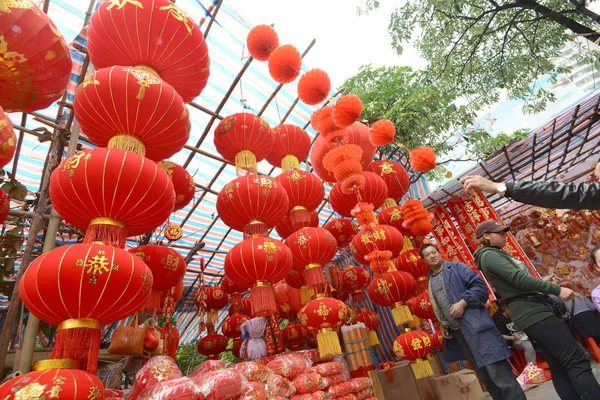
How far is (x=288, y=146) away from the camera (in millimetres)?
4621

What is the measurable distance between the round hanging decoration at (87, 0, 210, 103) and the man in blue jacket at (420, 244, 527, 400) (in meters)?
2.83

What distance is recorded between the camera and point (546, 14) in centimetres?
392

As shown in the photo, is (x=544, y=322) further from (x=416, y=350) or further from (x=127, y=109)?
(x=127, y=109)

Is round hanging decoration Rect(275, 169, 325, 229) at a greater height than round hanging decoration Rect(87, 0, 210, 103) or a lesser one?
lesser

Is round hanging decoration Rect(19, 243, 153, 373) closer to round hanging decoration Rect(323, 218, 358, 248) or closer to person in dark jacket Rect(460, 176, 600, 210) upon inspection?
person in dark jacket Rect(460, 176, 600, 210)

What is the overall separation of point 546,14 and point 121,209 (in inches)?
201

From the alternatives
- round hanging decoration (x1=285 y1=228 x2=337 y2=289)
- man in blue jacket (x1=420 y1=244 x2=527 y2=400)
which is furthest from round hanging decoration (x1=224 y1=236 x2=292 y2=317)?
man in blue jacket (x1=420 y1=244 x2=527 y2=400)

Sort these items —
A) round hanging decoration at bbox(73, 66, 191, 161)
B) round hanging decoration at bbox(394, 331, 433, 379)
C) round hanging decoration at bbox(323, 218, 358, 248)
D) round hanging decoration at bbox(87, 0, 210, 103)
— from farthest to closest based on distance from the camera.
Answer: round hanging decoration at bbox(323, 218, 358, 248), round hanging decoration at bbox(394, 331, 433, 379), round hanging decoration at bbox(87, 0, 210, 103), round hanging decoration at bbox(73, 66, 191, 161)

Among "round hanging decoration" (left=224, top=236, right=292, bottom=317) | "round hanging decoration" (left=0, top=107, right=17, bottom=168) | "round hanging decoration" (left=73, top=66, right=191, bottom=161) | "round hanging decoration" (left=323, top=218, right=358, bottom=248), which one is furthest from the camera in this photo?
"round hanging decoration" (left=323, top=218, right=358, bottom=248)

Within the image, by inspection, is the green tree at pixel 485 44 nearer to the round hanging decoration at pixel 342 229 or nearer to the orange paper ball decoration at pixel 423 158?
the orange paper ball decoration at pixel 423 158

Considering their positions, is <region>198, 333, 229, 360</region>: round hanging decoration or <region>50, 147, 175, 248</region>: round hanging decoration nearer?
<region>50, 147, 175, 248</region>: round hanging decoration

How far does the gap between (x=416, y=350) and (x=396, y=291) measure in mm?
716

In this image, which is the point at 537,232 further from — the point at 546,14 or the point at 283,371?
the point at 283,371

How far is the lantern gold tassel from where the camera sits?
349cm
